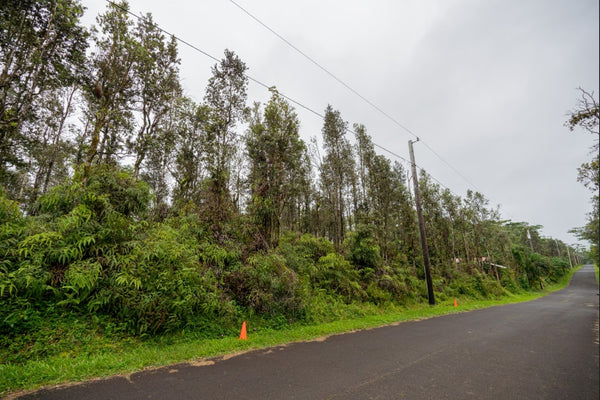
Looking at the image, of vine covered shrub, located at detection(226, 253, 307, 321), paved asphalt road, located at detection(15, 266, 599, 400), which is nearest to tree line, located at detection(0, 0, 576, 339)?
vine covered shrub, located at detection(226, 253, 307, 321)

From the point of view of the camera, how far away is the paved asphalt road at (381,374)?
3.15 m

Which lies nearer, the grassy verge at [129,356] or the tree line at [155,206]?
the grassy verge at [129,356]

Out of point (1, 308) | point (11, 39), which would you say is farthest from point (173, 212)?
point (11, 39)

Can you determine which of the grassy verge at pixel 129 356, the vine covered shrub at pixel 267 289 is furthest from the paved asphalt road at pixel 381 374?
the vine covered shrub at pixel 267 289

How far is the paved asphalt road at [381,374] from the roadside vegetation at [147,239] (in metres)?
0.74

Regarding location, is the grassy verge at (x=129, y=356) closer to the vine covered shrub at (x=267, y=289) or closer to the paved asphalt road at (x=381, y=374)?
the paved asphalt road at (x=381, y=374)

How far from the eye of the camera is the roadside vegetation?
14.6ft

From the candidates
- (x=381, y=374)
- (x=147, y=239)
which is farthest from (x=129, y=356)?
(x=381, y=374)

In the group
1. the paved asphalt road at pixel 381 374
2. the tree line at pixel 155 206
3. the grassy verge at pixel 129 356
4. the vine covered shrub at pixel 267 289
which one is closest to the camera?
the paved asphalt road at pixel 381 374

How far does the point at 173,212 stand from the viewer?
8.71 metres

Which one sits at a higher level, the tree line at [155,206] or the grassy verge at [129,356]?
the tree line at [155,206]

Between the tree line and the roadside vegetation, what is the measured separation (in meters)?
0.04

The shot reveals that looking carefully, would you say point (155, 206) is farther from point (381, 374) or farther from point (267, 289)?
point (381, 374)

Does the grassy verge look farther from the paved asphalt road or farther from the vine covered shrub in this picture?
the vine covered shrub
